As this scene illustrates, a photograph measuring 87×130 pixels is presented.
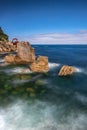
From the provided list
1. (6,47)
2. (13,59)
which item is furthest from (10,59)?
(6,47)

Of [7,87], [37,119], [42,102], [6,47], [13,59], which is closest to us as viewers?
[37,119]

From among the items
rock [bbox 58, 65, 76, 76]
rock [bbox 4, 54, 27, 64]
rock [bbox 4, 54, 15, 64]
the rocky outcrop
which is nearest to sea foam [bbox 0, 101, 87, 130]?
rock [bbox 58, 65, 76, 76]

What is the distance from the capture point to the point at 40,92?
3391cm

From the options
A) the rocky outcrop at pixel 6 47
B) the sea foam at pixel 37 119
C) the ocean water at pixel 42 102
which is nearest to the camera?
the sea foam at pixel 37 119

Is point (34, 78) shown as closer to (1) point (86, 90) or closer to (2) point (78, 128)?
(1) point (86, 90)

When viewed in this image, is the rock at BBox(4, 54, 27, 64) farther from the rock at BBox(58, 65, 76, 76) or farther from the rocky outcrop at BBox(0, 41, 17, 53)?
the rocky outcrop at BBox(0, 41, 17, 53)

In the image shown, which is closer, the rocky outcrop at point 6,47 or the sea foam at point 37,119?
the sea foam at point 37,119

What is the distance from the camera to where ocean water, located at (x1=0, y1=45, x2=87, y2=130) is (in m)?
23.4

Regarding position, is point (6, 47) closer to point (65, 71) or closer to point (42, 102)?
point (65, 71)

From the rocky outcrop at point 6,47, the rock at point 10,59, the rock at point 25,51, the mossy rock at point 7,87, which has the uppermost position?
the rock at point 25,51

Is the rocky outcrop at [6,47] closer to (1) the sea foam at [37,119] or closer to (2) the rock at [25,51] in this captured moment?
(2) the rock at [25,51]

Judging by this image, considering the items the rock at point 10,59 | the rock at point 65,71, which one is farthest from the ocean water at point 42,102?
the rock at point 10,59

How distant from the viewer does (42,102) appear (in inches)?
1176

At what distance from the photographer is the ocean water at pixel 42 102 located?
23.4m
